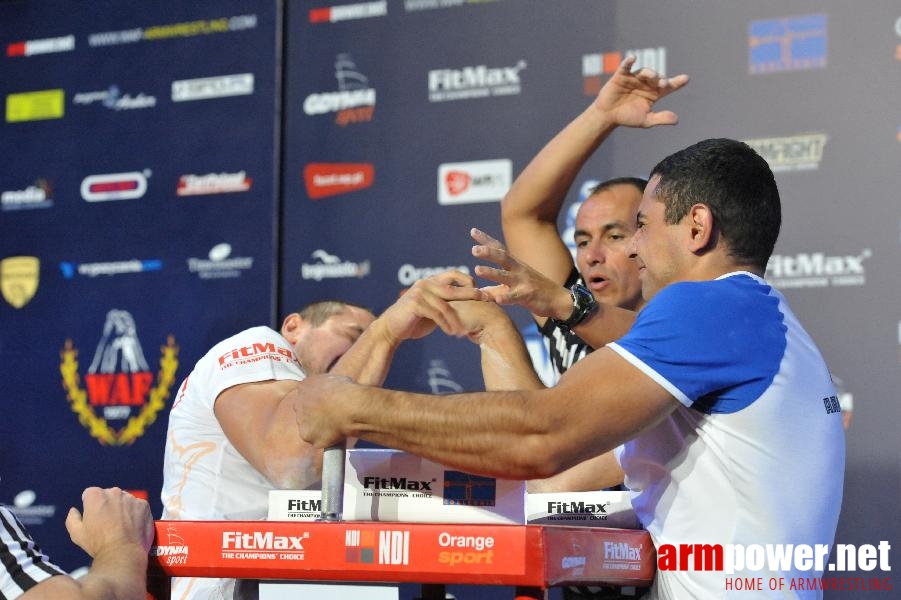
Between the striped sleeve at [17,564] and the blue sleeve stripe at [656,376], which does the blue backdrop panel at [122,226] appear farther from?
the blue sleeve stripe at [656,376]

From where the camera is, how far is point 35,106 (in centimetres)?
455

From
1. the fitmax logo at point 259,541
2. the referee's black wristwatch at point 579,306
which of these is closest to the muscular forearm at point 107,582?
the fitmax logo at point 259,541

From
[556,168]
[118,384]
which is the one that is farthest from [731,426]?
[118,384]

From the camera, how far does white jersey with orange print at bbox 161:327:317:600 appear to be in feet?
7.07

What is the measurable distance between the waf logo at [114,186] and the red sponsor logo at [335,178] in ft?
2.41

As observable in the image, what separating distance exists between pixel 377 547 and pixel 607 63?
8.66 ft

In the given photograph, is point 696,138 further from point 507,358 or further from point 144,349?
point 144,349

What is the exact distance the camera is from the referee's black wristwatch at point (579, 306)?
1899mm

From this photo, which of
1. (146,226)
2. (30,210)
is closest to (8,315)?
(30,210)

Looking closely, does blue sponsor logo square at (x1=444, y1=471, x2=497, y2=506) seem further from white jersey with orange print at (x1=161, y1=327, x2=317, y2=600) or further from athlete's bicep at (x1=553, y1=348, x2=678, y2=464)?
white jersey with orange print at (x1=161, y1=327, x2=317, y2=600)

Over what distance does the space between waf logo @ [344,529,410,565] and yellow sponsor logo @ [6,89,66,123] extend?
3.61 metres

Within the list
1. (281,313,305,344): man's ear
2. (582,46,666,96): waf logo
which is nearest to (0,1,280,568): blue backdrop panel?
(582,46,666,96): waf logo

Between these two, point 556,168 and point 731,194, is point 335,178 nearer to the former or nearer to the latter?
point 556,168

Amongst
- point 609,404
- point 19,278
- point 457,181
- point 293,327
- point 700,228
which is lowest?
point 609,404
